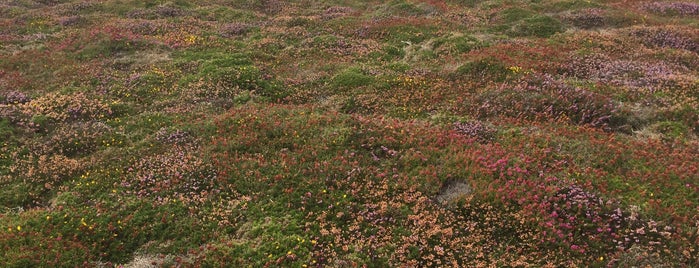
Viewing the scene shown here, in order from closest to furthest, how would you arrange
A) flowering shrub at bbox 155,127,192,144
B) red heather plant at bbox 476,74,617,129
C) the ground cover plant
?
the ground cover plant
flowering shrub at bbox 155,127,192,144
red heather plant at bbox 476,74,617,129

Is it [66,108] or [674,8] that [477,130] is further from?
[674,8]

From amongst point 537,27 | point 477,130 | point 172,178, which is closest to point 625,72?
point 537,27

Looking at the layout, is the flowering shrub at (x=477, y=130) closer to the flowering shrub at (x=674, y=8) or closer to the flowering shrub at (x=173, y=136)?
the flowering shrub at (x=173, y=136)

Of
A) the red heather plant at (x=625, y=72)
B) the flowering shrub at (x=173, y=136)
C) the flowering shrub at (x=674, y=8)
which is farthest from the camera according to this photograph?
the flowering shrub at (x=674, y=8)

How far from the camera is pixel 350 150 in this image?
53.7ft

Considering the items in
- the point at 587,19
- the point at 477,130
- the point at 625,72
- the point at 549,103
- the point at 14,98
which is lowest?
the point at 477,130

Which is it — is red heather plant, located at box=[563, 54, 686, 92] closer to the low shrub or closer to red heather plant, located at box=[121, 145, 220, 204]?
the low shrub

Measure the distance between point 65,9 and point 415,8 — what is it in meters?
28.7

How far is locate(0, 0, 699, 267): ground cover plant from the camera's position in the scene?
40.3 ft

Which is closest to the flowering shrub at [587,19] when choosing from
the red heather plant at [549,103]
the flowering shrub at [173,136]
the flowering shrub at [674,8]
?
the flowering shrub at [674,8]

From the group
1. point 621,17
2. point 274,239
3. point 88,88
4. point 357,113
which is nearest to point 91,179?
point 274,239

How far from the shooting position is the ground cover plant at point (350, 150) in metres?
12.3

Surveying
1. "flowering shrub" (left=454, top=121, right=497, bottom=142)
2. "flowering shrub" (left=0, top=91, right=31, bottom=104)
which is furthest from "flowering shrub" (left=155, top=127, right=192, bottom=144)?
"flowering shrub" (left=454, top=121, right=497, bottom=142)

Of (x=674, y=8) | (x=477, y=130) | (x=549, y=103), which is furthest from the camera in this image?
(x=674, y=8)
